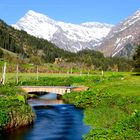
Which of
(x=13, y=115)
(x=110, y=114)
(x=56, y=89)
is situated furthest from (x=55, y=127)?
(x=56, y=89)

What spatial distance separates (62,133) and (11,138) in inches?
306

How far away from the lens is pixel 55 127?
63.6 meters

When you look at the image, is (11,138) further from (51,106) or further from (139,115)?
(51,106)

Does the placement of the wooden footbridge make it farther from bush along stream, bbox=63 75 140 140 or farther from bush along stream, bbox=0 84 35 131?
bush along stream, bbox=0 84 35 131

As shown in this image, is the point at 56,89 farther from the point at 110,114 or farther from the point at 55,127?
the point at 55,127

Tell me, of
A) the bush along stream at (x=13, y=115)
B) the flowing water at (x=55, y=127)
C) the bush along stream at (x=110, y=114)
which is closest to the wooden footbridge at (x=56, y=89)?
the bush along stream at (x=110, y=114)

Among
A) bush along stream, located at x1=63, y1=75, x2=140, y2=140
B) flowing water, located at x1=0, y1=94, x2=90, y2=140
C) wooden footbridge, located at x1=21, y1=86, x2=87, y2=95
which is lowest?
flowing water, located at x1=0, y1=94, x2=90, y2=140

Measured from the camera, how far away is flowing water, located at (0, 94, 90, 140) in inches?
2212

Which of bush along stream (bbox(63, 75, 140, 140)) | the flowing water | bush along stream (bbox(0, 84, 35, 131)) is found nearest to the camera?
bush along stream (bbox(63, 75, 140, 140))

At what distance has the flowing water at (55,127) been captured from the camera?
184ft

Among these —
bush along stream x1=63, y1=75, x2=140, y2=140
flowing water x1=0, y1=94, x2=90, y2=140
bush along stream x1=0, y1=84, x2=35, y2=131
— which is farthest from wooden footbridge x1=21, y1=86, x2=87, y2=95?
bush along stream x1=0, y1=84, x2=35, y2=131

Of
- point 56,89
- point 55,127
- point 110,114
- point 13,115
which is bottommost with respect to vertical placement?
point 55,127

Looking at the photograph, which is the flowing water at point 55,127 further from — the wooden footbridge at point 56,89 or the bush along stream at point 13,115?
the wooden footbridge at point 56,89

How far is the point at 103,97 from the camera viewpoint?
286ft
